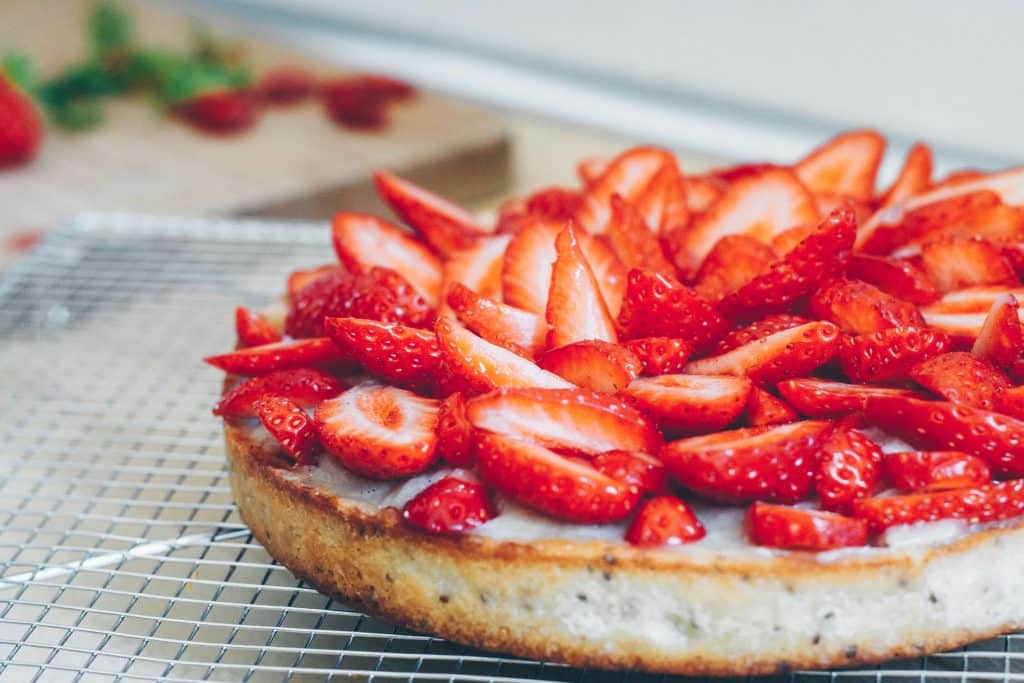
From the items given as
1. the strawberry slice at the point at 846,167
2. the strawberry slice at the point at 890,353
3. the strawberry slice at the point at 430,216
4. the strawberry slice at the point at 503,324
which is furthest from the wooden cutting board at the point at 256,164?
the strawberry slice at the point at 890,353

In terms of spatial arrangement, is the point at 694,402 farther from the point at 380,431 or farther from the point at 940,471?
the point at 380,431

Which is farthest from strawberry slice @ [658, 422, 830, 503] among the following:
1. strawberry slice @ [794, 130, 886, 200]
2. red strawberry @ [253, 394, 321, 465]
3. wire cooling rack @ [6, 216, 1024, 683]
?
strawberry slice @ [794, 130, 886, 200]

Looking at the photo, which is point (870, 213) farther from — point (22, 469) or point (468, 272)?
point (22, 469)

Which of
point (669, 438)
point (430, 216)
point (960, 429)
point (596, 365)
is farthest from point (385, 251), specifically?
point (960, 429)

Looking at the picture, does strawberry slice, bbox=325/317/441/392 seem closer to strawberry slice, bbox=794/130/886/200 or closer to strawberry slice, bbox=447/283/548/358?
strawberry slice, bbox=447/283/548/358

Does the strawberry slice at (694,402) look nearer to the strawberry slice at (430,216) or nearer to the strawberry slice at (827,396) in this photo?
the strawberry slice at (827,396)
